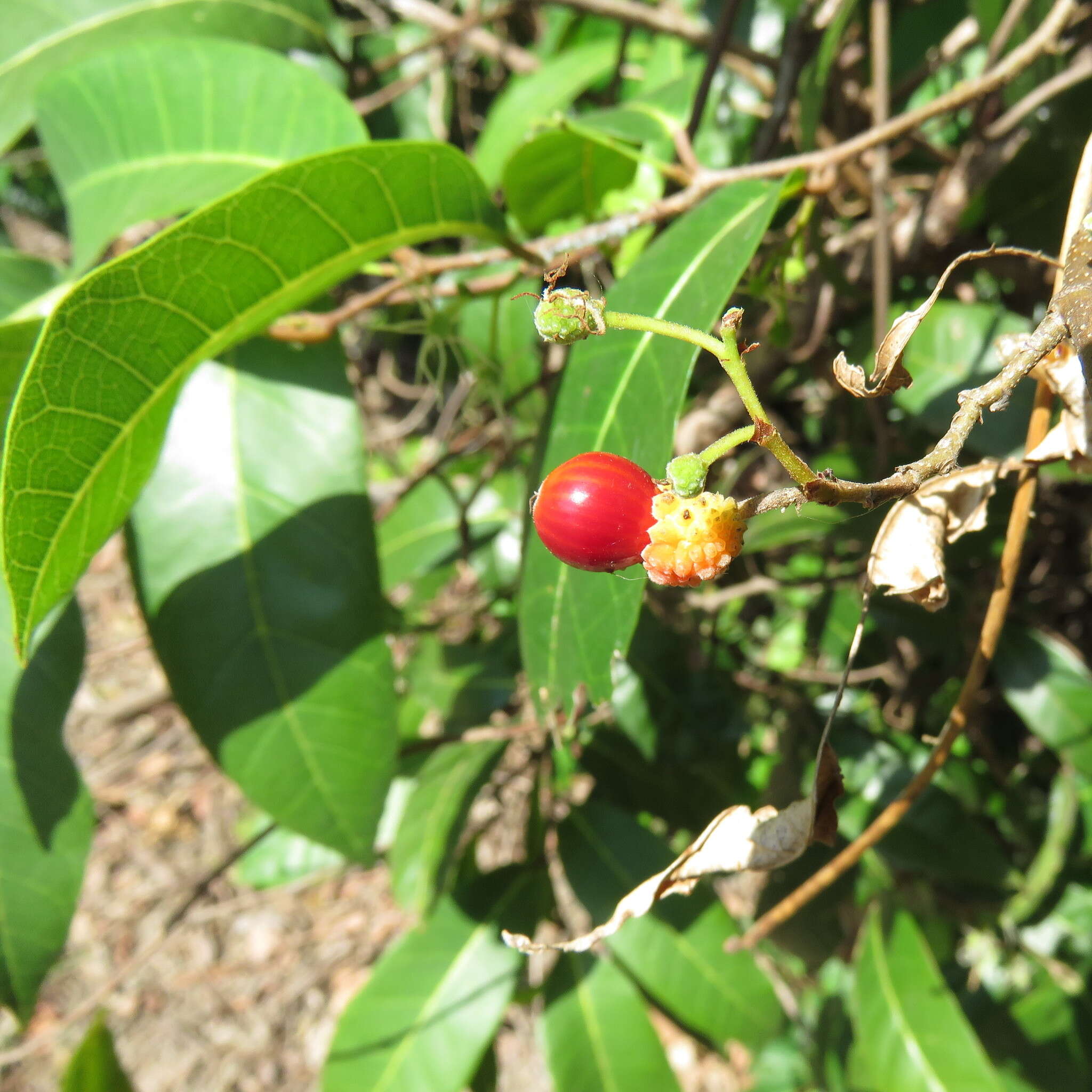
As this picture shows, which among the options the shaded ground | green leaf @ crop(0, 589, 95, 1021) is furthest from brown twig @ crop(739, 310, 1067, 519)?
the shaded ground

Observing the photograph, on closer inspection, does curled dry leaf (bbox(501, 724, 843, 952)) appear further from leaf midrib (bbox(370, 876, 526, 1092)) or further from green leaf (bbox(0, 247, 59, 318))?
green leaf (bbox(0, 247, 59, 318))

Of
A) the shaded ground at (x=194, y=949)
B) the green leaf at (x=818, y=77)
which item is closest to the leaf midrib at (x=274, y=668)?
the green leaf at (x=818, y=77)

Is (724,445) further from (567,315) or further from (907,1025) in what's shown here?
(907,1025)

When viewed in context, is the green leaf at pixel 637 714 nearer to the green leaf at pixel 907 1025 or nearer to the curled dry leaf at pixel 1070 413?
the green leaf at pixel 907 1025

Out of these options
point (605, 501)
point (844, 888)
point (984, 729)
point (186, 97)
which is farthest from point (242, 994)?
point (605, 501)

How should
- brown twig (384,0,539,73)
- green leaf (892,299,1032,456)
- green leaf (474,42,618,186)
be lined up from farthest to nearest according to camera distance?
brown twig (384,0,539,73) < green leaf (474,42,618,186) < green leaf (892,299,1032,456)

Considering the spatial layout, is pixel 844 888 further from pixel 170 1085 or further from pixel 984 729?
pixel 170 1085
